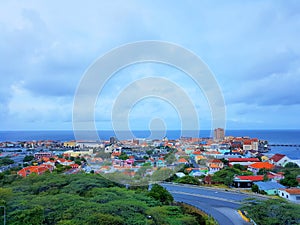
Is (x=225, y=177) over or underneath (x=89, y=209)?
underneath

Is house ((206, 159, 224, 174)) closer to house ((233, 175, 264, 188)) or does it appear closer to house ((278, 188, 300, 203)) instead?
house ((233, 175, 264, 188))

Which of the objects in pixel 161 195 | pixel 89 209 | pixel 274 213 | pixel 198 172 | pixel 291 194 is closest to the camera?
pixel 89 209

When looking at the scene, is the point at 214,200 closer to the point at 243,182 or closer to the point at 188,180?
the point at 188,180

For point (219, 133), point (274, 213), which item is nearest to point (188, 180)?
point (274, 213)

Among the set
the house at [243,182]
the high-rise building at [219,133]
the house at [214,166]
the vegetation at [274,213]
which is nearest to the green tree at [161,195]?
the vegetation at [274,213]

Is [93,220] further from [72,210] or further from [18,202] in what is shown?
[18,202]

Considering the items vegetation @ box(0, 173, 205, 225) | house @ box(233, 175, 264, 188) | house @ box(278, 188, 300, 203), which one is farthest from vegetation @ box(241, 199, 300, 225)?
house @ box(233, 175, 264, 188)

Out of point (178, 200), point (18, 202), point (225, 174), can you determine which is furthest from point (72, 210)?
point (225, 174)
